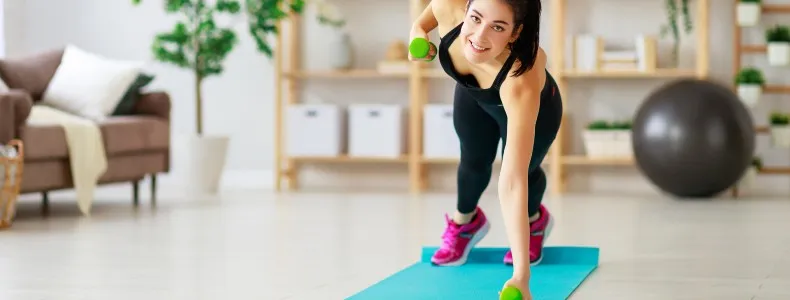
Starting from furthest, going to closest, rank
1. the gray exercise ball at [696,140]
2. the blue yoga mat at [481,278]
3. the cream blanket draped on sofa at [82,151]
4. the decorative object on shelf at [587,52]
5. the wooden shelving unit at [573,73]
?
the decorative object on shelf at [587,52] < the wooden shelving unit at [573,73] < the gray exercise ball at [696,140] < the cream blanket draped on sofa at [82,151] < the blue yoga mat at [481,278]

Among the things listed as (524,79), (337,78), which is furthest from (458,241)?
(337,78)

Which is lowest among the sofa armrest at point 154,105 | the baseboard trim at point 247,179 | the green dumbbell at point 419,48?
the baseboard trim at point 247,179

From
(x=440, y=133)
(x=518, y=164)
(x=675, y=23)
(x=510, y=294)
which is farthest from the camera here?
(x=440, y=133)

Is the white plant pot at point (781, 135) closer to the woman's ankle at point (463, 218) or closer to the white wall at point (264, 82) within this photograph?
the white wall at point (264, 82)

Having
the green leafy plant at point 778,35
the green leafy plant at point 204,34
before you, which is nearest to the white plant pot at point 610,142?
the green leafy plant at point 778,35

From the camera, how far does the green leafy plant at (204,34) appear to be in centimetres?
652

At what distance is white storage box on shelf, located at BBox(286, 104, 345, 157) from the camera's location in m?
7.10

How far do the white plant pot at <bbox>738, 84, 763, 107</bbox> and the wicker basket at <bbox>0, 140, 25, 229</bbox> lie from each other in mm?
3702

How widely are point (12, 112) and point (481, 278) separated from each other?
2.47 m

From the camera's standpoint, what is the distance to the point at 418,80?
702 cm

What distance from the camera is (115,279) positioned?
322 cm

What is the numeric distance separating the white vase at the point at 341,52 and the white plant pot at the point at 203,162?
32.4 inches

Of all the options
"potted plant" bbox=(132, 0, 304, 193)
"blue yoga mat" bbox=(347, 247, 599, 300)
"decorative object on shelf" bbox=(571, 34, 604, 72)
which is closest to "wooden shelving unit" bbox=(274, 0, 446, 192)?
"potted plant" bbox=(132, 0, 304, 193)

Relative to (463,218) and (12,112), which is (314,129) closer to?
(12,112)
